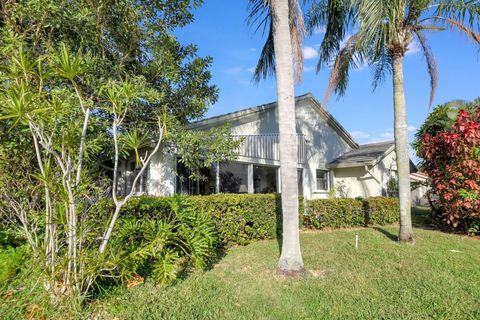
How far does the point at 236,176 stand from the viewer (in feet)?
39.4

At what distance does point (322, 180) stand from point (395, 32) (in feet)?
32.7

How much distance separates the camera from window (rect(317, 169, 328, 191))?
1669 cm

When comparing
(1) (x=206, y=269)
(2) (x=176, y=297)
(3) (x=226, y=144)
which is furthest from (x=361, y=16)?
(2) (x=176, y=297)

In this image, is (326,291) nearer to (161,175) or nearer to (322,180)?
(161,175)

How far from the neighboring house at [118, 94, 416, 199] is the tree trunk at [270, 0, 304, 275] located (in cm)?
338

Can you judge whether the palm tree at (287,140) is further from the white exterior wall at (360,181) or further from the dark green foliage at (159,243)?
the white exterior wall at (360,181)

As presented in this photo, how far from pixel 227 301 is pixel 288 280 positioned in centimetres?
149

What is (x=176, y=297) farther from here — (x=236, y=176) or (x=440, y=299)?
(x=236, y=176)

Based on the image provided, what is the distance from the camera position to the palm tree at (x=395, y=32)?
7446 millimetres

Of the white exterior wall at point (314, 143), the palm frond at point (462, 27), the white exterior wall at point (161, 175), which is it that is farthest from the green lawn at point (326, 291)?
the white exterior wall at point (314, 143)

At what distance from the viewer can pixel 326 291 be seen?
16.2 feet

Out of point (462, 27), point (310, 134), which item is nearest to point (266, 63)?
point (462, 27)

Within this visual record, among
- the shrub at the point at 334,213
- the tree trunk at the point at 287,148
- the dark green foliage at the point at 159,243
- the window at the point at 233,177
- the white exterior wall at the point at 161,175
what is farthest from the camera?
the shrub at the point at 334,213

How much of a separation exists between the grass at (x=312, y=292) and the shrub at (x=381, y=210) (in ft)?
17.3
